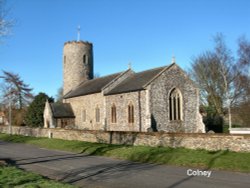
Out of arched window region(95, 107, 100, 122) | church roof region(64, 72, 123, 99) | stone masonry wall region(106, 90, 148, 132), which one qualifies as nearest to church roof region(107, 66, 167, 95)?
stone masonry wall region(106, 90, 148, 132)

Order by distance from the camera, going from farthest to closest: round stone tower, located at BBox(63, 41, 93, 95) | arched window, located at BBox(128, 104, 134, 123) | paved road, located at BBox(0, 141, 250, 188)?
round stone tower, located at BBox(63, 41, 93, 95)
arched window, located at BBox(128, 104, 134, 123)
paved road, located at BBox(0, 141, 250, 188)

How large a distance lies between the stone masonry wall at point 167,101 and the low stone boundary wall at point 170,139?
780 centimetres

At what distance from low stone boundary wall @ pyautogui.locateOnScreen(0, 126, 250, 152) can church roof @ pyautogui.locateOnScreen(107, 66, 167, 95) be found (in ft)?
27.2

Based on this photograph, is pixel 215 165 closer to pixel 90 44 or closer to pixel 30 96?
pixel 90 44

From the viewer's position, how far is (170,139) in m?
21.4

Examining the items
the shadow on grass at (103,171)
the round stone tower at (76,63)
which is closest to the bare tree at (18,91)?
the round stone tower at (76,63)

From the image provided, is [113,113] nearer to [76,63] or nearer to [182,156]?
[76,63]

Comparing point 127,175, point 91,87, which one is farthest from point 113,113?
A: point 127,175

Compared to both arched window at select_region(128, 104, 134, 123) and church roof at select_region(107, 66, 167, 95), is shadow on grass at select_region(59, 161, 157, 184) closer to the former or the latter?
church roof at select_region(107, 66, 167, 95)

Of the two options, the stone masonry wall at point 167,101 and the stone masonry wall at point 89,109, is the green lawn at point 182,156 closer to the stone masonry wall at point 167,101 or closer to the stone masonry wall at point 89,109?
the stone masonry wall at point 167,101

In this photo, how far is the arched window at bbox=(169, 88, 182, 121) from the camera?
117 ft

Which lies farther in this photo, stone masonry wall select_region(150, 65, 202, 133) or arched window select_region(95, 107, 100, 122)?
arched window select_region(95, 107, 100, 122)

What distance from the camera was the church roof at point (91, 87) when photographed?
43269 mm

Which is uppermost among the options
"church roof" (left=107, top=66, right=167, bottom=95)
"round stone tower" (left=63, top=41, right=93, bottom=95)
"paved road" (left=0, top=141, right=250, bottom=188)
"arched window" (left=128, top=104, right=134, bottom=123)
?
"round stone tower" (left=63, top=41, right=93, bottom=95)
